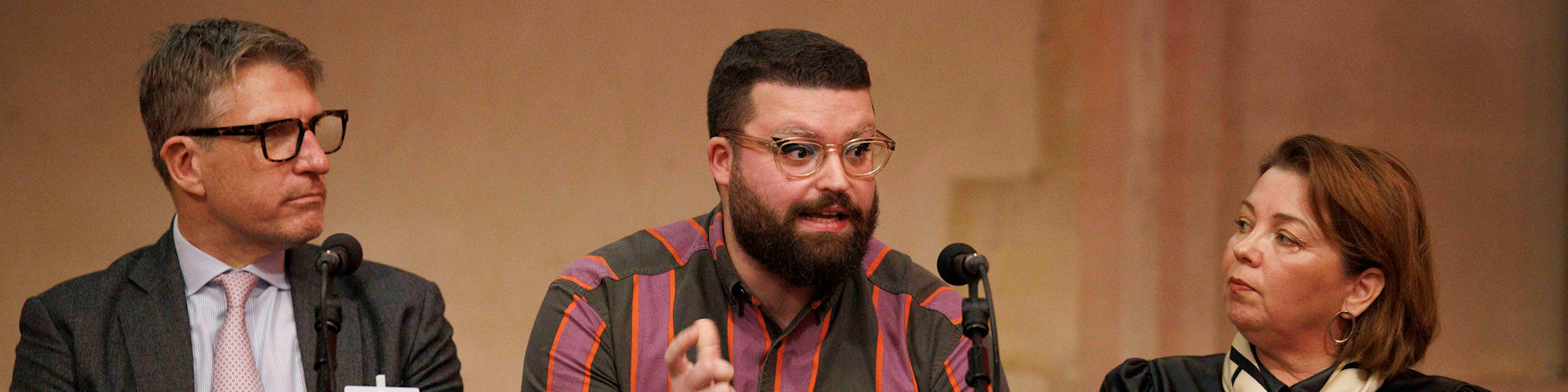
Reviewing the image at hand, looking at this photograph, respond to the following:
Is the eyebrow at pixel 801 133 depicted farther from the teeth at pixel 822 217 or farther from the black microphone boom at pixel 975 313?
the black microphone boom at pixel 975 313

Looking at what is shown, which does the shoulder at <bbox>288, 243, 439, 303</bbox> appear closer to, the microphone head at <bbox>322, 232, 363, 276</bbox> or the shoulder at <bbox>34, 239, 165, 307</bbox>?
the shoulder at <bbox>34, 239, 165, 307</bbox>

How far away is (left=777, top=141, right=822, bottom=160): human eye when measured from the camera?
2.29m

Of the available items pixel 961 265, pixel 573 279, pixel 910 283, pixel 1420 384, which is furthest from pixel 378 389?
pixel 1420 384

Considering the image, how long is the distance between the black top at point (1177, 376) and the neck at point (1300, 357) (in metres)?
0.04

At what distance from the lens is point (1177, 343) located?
447 cm

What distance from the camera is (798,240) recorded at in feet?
7.61

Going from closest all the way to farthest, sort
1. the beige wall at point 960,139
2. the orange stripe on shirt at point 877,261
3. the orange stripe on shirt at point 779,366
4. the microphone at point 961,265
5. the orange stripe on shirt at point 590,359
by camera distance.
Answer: the microphone at point 961,265 < the orange stripe on shirt at point 590,359 < the orange stripe on shirt at point 779,366 < the orange stripe on shirt at point 877,261 < the beige wall at point 960,139

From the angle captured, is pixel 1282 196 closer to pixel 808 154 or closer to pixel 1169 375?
pixel 1169 375

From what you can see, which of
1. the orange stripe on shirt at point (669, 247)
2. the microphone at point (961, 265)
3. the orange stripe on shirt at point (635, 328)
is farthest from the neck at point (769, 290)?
the microphone at point (961, 265)

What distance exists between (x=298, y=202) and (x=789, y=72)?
3.56ft

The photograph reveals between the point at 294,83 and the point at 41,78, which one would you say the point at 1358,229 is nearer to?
the point at 294,83

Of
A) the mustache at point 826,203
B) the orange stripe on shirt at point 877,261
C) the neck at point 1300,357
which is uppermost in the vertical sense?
the mustache at point 826,203

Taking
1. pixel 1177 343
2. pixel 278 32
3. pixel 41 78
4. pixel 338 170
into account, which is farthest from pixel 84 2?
pixel 1177 343

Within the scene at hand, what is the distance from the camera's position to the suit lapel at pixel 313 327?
244 cm
